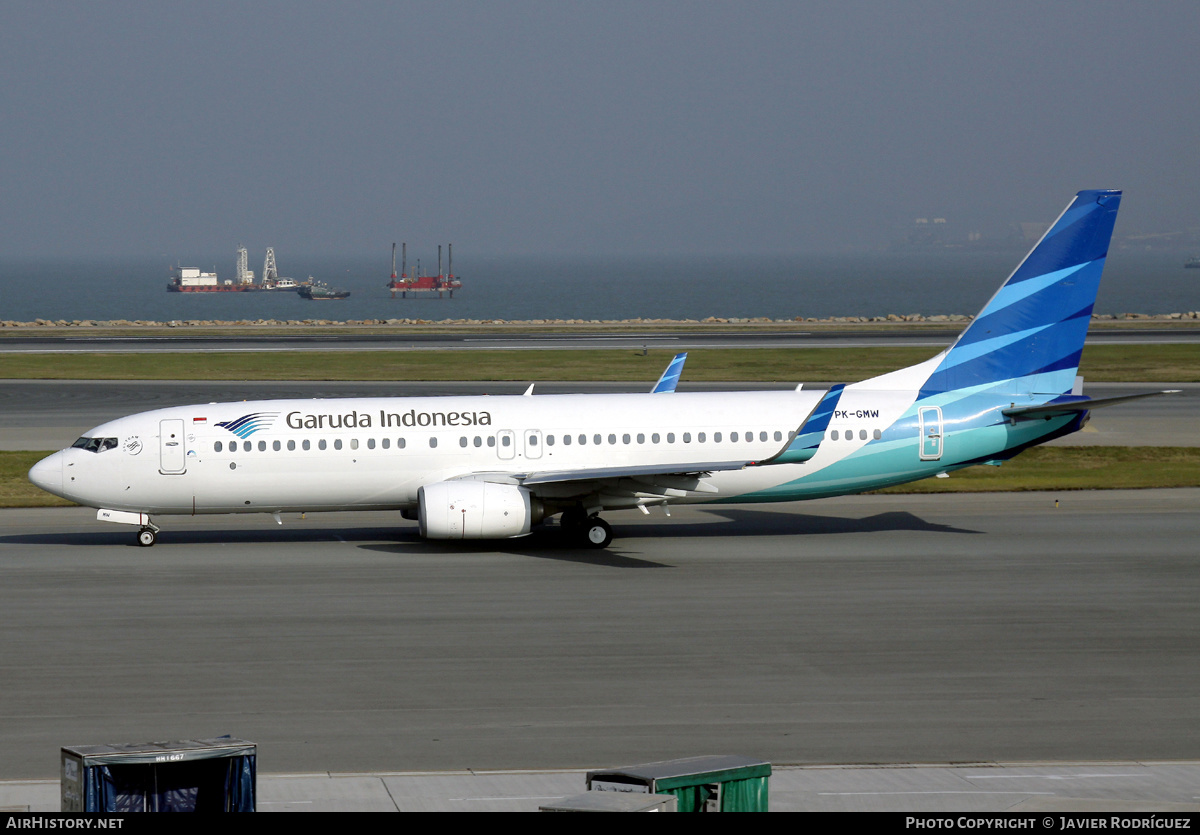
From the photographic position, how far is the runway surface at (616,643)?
17109 mm

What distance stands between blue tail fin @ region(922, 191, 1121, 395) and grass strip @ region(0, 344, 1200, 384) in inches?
1242

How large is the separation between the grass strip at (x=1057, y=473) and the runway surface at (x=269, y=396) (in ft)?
6.85

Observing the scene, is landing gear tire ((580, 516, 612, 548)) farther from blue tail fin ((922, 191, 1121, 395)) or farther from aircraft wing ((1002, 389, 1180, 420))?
aircraft wing ((1002, 389, 1180, 420))

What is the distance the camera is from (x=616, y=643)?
22.0 m

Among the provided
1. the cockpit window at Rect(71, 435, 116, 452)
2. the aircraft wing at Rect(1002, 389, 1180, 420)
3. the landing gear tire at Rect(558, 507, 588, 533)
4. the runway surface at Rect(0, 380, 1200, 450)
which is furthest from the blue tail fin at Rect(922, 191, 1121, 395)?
the cockpit window at Rect(71, 435, 116, 452)

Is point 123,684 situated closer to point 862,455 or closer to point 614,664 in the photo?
point 614,664

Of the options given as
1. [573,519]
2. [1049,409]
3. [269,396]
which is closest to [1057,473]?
[1049,409]

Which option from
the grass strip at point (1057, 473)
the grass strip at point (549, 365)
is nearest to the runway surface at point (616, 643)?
the grass strip at point (1057, 473)

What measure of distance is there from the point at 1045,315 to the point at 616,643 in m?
17.7

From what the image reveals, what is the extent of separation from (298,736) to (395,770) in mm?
2066

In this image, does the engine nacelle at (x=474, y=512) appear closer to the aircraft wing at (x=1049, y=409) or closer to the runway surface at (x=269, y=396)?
the aircraft wing at (x=1049, y=409)

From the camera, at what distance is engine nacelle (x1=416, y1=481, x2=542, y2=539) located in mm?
29188

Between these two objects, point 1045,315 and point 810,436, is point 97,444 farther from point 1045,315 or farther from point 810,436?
point 1045,315
